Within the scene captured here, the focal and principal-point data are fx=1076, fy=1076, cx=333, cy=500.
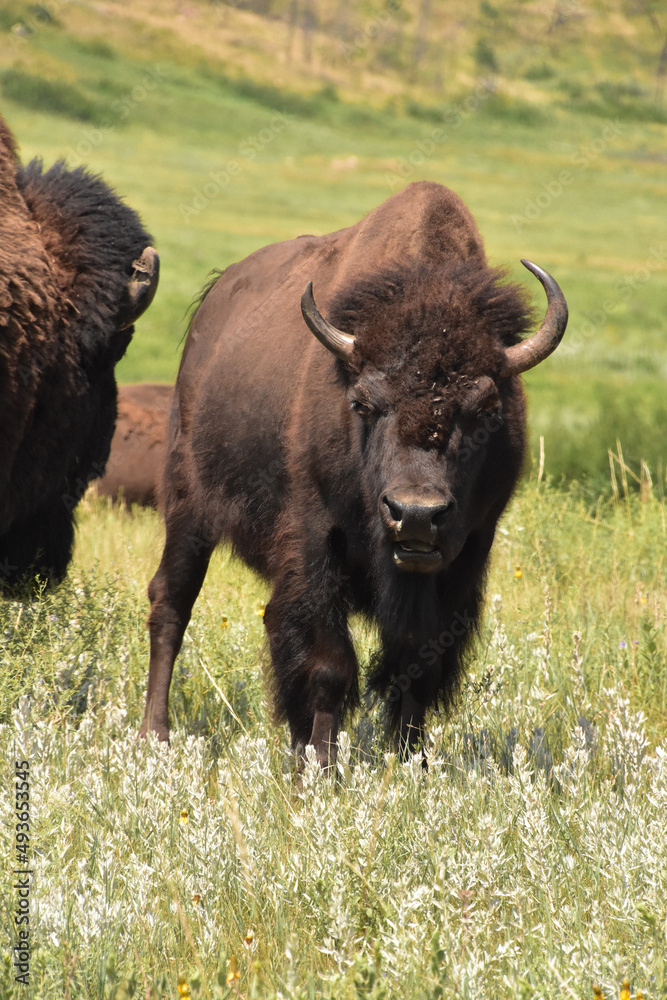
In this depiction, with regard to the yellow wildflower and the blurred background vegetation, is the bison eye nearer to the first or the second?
the yellow wildflower

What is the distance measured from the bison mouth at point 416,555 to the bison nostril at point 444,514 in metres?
0.08

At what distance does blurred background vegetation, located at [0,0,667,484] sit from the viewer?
162 feet

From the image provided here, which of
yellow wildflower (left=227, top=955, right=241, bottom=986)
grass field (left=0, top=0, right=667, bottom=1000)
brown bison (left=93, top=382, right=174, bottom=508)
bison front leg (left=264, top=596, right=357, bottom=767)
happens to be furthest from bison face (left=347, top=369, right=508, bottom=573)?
brown bison (left=93, top=382, right=174, bottom=508)

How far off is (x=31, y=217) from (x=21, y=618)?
1830mm

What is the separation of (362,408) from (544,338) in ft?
2.25

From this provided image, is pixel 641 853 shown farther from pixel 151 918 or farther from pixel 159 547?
pixel 159 547

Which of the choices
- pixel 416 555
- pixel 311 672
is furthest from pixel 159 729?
pixel 416 555

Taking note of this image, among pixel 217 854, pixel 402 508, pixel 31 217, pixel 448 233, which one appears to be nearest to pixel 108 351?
pixel 31 217

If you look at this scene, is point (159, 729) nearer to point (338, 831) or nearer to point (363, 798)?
point (363, 798)

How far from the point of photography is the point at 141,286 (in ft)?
15.8

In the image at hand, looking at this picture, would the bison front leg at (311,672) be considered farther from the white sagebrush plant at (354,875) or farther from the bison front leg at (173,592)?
the bison front leg at (173,592)

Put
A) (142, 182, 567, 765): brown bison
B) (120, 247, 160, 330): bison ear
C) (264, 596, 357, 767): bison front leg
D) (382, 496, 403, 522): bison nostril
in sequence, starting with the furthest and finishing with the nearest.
Answer: (120, 247, 160, 330): bison ear < (264, 596, 357, 767): bison front leg < (142, 182, 567, 765): brown bison < (382, 496, 403, 522): bison nostril

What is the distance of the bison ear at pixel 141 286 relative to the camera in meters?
4.81

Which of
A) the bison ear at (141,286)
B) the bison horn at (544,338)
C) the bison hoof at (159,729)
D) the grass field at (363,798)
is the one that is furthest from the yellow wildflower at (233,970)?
the bison ear at (141,286)
